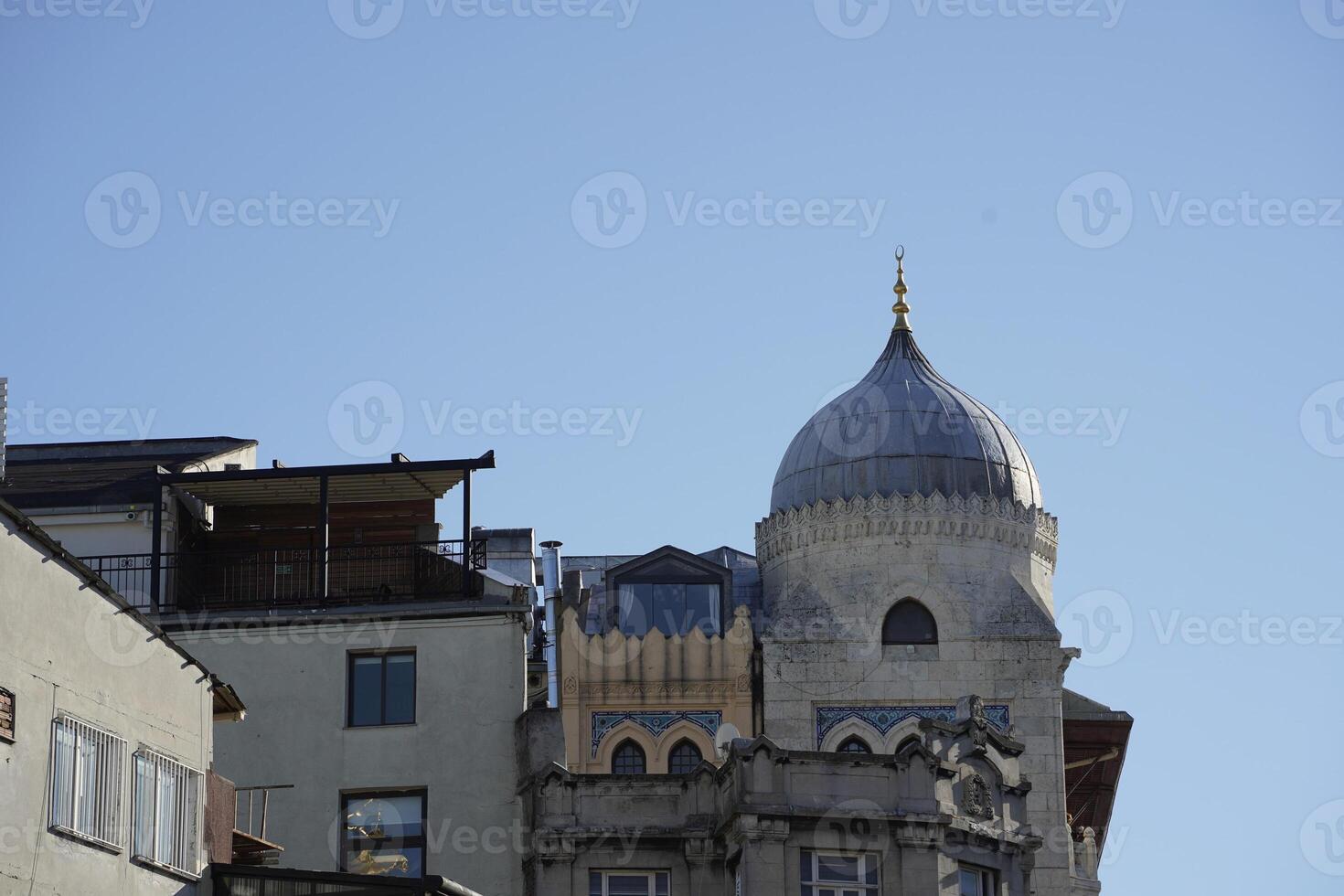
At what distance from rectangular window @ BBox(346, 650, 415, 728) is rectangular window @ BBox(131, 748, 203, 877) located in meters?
12.7

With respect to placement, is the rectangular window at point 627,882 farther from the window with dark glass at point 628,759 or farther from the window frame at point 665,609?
the window frame at point 665,609

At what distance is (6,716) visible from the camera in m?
27.6

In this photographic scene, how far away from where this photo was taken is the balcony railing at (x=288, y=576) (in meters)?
46.7

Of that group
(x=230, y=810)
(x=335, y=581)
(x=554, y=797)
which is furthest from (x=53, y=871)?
(x=335, y=581)

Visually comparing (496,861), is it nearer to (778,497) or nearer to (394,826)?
(394,826)

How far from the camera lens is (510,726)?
1767 inches

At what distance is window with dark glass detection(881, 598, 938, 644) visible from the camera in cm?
5297

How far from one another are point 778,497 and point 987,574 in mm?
4898

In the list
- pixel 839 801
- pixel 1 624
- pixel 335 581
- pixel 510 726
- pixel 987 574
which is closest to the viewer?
pixel 1 624

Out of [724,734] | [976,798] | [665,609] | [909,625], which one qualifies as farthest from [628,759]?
[976,798]

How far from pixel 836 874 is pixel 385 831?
7704 mm

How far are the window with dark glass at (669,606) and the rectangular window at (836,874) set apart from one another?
458 inches

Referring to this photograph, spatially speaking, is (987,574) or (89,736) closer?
(89,736)

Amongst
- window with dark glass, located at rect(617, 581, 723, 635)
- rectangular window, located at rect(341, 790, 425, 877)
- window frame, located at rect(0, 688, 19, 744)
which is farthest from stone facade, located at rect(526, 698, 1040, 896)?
window frame, located at rect(0, 688, 19, 744)
